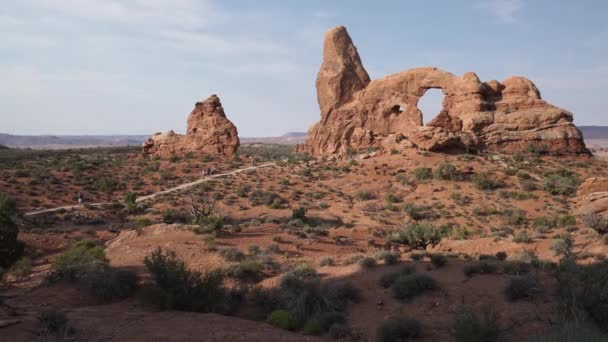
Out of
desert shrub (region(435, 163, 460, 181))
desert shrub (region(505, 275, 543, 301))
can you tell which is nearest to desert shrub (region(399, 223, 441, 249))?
desert shrub (region(505, 275, 543, 301))

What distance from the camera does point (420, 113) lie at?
38875 mm

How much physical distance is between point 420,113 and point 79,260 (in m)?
31.4

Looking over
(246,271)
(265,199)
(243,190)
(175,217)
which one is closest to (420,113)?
(243,190)

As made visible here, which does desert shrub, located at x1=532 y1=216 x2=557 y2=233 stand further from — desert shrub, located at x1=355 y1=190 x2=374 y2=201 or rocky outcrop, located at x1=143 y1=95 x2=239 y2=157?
rocky outcrop, located at x1=143 y1=95 x2=239 y2=157

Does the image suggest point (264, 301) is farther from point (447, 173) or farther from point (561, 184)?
point (561, 184)

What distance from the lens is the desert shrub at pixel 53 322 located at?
26.3 ft

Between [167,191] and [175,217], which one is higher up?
[167,191]

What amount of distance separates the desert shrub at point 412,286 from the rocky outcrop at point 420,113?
2408cm

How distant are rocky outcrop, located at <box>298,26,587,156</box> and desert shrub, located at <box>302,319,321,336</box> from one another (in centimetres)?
2608

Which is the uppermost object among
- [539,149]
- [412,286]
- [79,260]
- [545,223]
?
[539,149]

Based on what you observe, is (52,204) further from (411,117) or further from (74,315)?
(411,117)

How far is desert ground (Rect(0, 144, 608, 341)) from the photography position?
8773 mm

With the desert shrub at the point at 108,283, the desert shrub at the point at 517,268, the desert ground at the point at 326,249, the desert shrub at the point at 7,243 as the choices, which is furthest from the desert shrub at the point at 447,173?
the desert shrub at the point at 7,243

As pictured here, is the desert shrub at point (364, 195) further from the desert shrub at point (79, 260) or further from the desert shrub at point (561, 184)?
the desert shrub at point (79, 260)
